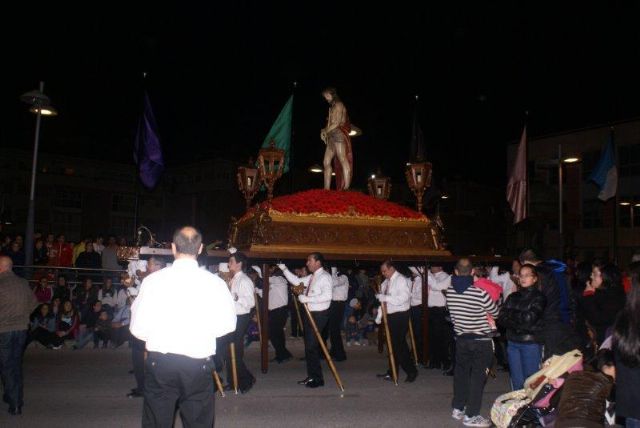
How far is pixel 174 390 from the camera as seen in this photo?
Result: 158 inches

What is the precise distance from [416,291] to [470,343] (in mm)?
4660

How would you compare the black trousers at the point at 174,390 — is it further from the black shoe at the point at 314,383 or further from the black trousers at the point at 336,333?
the black trousers at the point at 336,333

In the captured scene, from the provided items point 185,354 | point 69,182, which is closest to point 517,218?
point 185,354

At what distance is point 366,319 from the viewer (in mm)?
14164

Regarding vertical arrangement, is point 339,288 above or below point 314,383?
above

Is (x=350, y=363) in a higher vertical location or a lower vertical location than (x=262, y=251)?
lower

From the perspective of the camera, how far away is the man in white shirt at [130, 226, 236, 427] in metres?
3.97

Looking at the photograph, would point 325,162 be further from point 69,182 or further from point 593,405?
point 69,182

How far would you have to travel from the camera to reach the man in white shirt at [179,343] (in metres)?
3.97

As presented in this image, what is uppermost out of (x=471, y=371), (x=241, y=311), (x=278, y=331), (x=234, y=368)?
(x=241, y=311)

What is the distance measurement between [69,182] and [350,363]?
2993 cm

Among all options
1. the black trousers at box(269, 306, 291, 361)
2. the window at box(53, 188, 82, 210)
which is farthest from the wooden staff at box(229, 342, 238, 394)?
the window at box(53, 188, 82, 210)

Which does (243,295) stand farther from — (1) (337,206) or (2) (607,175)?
(2) (607,175)

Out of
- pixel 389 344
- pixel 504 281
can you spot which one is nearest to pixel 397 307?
pixel 389 344
